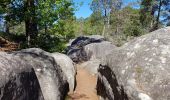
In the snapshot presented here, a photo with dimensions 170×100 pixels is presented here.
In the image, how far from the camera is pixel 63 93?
10547 millimetres

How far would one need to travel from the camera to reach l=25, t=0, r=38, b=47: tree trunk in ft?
54.0

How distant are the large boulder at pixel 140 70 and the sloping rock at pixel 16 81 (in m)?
2.29

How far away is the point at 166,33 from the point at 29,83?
178 inches

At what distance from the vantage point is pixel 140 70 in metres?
8.48

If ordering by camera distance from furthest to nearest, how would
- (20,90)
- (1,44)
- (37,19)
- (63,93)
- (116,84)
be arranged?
(1,44) → (37,19) → (63,93) → (116,84) → (20,90)

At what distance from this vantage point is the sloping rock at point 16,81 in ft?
19.6

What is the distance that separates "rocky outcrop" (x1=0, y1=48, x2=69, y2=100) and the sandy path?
0.65m

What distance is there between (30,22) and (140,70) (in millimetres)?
9704

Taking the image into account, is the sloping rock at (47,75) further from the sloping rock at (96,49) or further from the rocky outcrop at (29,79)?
the sloping rock at (96,49)

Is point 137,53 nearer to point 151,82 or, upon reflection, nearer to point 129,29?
point 151,82

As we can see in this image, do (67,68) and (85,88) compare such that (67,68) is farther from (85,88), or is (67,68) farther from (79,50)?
(79,50)

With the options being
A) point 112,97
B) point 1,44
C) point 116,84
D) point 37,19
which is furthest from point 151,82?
point 1,44

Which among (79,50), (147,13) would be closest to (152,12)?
(147,13)

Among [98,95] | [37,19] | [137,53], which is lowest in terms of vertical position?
[98,95]
